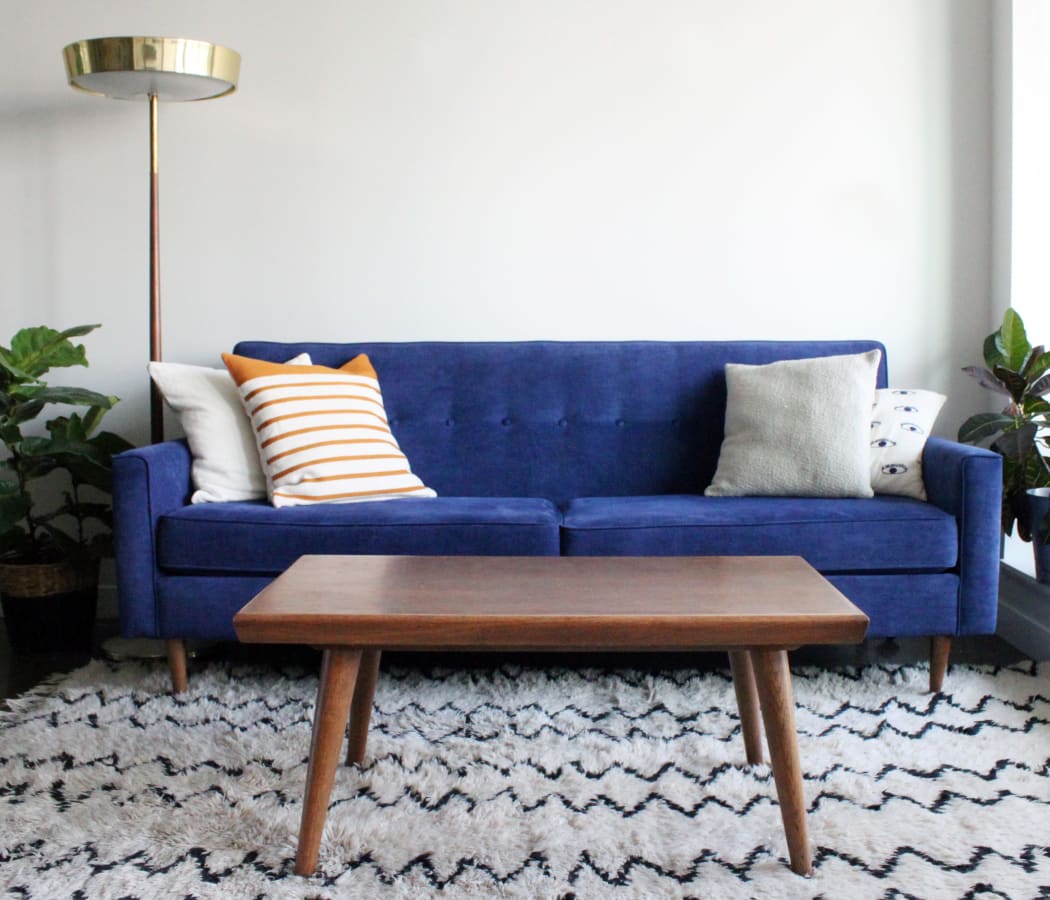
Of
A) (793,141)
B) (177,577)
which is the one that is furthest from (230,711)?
(793,141)

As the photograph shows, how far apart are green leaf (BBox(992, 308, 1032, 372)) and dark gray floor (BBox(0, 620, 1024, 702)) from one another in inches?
31.3

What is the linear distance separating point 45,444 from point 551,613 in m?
1.88

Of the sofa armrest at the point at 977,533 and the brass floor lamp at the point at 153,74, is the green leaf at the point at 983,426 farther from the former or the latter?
the brass floor lamp at the point at 153,74

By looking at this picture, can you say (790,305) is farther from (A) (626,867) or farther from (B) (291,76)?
(A) (626,867)

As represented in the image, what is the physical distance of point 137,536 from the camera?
7.68 ft

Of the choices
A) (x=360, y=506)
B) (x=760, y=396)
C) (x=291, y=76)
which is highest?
(x=291, y=76)

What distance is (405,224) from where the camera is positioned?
3.20 metres

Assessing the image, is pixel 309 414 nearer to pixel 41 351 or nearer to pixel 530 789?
pixel 41 351

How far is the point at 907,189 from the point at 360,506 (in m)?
2.02

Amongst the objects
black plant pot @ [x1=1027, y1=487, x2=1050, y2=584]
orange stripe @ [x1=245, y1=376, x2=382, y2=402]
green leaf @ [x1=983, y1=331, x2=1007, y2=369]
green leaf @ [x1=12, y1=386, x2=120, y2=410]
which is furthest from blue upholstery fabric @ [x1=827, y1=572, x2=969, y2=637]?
green leaf @ [x1=12, y1=386, x2=120, y2=410]

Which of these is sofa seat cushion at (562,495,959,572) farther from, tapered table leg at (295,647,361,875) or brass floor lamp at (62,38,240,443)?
brass floor lamp at (62,38,240,443)

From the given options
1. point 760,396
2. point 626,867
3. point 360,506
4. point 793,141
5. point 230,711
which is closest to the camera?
point 626,867

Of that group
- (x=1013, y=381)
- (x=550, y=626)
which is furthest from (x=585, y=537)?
(x=1013, y=381)

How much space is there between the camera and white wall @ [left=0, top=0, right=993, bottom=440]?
10.3ft
